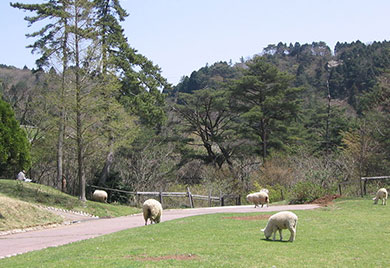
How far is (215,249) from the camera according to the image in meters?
10.8

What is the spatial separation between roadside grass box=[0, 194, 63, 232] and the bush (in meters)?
15.5

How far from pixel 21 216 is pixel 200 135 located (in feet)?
97.0

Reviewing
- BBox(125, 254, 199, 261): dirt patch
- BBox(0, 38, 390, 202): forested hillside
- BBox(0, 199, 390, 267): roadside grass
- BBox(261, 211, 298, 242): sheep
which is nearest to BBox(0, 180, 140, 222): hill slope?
BBox(0, 38, 390, 202): forested hillside

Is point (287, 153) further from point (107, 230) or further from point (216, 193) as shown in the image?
point (107, 230)

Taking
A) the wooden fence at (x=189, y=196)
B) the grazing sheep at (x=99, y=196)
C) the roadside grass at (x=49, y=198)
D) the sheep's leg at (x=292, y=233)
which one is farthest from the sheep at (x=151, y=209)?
the grazing sheep at (x=99, y=196)

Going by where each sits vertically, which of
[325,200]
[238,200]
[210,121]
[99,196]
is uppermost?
[210,121]

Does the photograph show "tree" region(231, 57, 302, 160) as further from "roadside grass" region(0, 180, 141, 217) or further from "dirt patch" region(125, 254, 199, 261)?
"dirt patch" region(125, 254, 199, 261)

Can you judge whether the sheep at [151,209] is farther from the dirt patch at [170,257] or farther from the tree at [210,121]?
the tree at [210,121]

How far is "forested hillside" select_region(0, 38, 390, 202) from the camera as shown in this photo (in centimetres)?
3127

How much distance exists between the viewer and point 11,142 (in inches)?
832

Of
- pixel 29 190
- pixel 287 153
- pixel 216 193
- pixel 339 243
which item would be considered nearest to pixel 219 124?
pixel 287 153

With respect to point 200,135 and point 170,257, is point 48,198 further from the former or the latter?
point 200,135

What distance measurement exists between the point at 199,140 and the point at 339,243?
135ft

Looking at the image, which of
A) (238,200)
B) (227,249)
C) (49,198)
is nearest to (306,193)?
(238,200)
